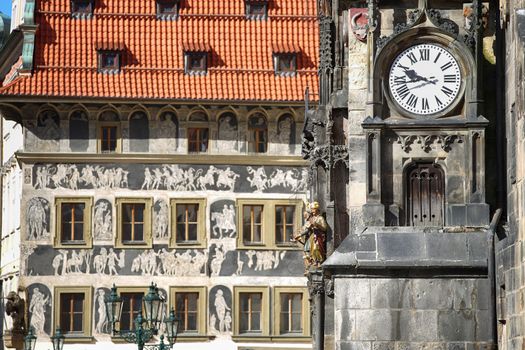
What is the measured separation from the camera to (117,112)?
54.9 m

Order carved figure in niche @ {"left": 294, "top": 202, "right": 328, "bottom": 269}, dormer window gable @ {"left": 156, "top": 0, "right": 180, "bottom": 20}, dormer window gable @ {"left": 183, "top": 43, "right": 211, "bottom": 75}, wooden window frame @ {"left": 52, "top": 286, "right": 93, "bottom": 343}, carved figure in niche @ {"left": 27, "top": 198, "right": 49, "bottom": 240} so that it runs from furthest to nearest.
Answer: dormer window gable @ {"left": 156, "top": 0, "right": 180, "bottom": 20} < dormer window gable @ {"left": 183, "top": 43, "right": 211, "bottom": 75} < carved figure in niche @ {"left": 27, "top": 198, "right": 49, "bottom": 240} < wooden window frame @ {"left": 52, "top": 286, "right": 93, "bottom": 343} < carved figure in niche @ {"left": 294, "top": 202, "right": 328, "bottom": 269}

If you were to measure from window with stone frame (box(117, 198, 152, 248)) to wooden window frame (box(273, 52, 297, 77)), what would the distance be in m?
5.54

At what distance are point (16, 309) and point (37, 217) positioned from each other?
280cm

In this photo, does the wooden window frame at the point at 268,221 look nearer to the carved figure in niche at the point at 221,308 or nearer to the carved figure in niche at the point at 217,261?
the carved figure in niche at the point at 217,261

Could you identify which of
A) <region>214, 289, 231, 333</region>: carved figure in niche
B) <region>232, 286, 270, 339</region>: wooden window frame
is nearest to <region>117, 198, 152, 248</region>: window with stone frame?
<region>214, 289, 231, 333</region>: carved figure in niche

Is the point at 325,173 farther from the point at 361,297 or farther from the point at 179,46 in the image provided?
the point at 179,46

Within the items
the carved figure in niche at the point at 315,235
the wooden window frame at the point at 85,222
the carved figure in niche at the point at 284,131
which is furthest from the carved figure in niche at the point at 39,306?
the carved figure in niche at the point at 315,235

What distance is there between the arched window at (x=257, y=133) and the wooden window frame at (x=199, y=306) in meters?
4.49

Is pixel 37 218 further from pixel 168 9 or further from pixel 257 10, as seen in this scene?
pixel 257 10

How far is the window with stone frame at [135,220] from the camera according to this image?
180 feet

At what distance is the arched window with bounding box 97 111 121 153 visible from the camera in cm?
5497

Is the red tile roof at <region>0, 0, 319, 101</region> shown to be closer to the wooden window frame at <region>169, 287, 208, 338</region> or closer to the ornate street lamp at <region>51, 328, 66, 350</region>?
the wooden window frame at <region>169, 287, 208, 338</region>

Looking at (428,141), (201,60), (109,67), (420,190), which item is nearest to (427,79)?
(428,141)

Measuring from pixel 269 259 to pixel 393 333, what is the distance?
93.2 ft
